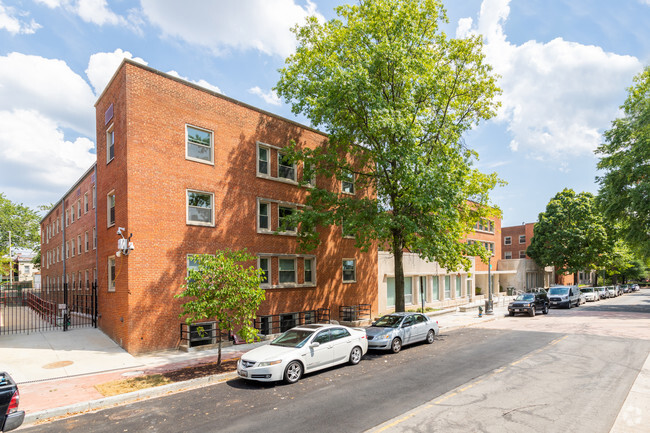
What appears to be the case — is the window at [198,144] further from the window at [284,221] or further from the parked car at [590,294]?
the parked car at [590,294]

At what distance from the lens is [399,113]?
57.6 ft

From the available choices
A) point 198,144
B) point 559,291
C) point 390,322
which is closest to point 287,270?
point 390,322

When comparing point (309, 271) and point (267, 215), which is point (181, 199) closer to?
point (267, 215)

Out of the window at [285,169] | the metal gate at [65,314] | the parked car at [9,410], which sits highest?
the window at [285,169]

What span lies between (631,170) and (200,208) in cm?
3404

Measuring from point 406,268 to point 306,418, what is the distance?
23808 mm

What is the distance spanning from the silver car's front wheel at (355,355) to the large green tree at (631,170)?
29.1 m

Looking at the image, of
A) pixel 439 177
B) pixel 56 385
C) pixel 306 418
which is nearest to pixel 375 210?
pixel 439 177

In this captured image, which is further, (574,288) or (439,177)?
(574,288)

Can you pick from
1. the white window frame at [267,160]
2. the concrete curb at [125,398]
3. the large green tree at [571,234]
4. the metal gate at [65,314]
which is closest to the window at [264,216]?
the white window frame at [267,160]

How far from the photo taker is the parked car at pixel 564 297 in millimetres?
34781

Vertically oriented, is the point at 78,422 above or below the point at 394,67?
below

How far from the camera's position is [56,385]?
1131cm

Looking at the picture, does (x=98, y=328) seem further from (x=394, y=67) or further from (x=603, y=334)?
(x=603, y=334)
